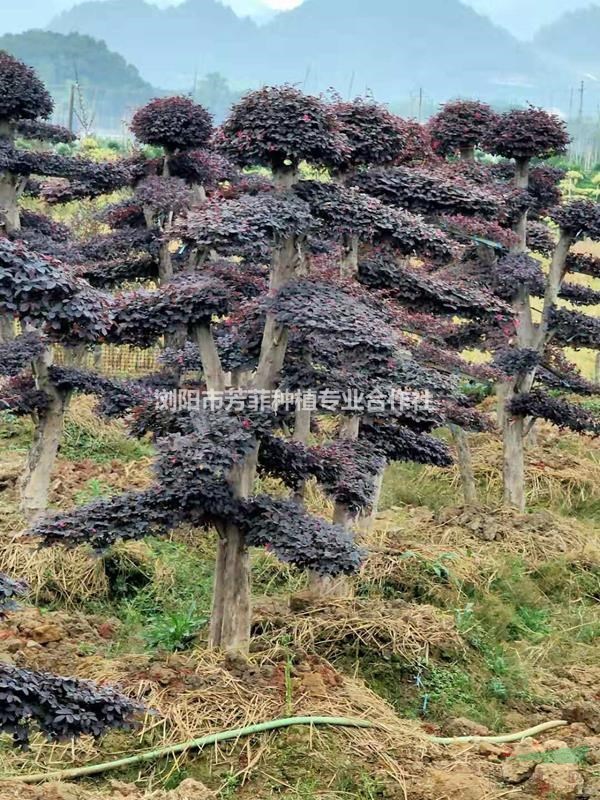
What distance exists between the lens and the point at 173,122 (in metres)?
10.1

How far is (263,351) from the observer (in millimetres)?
6367

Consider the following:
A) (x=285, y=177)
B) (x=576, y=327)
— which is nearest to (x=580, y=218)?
(x=576, y=327)

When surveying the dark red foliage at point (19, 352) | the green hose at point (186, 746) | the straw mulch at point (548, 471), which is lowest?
the green hose at point (186, 746)

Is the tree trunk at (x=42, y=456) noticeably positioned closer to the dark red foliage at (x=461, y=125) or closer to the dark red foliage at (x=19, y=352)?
the dark red foliage at (x=19, y=352)

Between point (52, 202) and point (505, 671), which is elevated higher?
point (52, 202)

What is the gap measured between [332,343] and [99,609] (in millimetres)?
3426

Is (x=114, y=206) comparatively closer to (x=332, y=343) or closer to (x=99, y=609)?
(x=99, y=609)

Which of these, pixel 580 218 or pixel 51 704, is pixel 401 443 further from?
pixel 51 704

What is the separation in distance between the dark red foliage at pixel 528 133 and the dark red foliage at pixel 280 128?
4.57m

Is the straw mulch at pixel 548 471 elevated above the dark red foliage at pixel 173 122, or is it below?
below

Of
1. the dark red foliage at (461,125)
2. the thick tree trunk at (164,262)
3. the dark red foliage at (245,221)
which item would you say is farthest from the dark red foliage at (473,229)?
the dark red foliage at (245,221)

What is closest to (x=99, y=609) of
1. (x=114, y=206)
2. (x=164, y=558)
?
(x=164, y=558)

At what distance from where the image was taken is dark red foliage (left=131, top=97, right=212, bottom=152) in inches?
398

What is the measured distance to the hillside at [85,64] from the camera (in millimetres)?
95812
